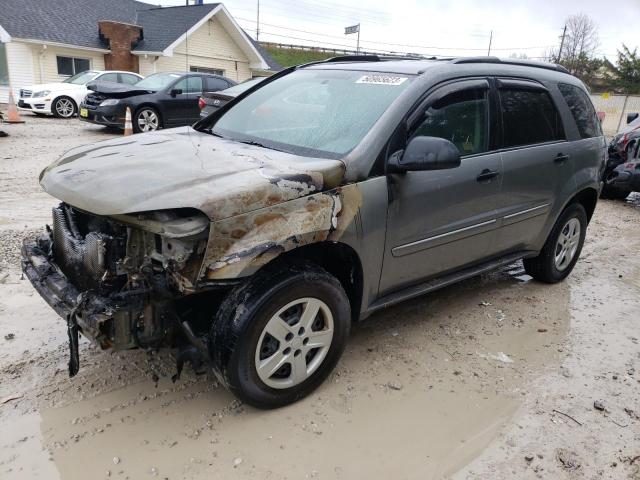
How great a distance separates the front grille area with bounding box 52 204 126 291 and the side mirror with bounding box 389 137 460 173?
1596mm

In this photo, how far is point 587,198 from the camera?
4965mm

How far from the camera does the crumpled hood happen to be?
242cm

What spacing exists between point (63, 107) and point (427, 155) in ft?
53.8

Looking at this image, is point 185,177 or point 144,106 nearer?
point 185,177

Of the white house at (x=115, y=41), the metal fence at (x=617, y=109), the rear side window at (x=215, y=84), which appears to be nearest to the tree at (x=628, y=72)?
the metal fence at (x=617, y=109)

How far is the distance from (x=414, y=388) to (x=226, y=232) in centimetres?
160

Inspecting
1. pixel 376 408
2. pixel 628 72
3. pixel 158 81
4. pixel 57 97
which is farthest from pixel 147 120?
pixel 628 72

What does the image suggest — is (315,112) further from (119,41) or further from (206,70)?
(206,70)

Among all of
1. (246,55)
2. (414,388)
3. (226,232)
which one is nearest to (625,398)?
(414,388)

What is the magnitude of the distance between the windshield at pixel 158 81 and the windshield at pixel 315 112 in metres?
10.2

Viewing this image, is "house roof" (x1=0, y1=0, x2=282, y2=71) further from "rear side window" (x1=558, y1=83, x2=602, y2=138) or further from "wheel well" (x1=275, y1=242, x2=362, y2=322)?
"wheel well" (x1=275, y1=242, x2=362, y2=322)

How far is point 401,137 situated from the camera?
3137 millimetres

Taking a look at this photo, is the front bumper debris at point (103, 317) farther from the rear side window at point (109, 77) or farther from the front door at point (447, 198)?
the rear side window at point (109, 77)

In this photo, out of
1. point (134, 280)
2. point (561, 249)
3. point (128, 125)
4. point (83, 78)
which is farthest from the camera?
point (83, 78)
